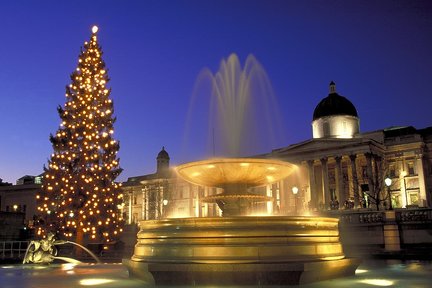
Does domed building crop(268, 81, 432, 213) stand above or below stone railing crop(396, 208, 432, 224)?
above

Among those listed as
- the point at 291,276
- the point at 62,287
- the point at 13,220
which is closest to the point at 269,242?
the point at 291,276

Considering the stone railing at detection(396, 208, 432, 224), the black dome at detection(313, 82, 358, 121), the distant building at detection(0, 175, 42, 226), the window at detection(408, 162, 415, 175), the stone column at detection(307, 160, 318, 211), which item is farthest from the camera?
the distant building at detection(0, 175, 42, 226)

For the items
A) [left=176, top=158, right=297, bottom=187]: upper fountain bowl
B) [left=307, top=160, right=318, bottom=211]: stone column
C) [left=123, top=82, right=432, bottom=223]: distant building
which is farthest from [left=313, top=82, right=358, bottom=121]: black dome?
[left=176, top=158, right=297, bottom=187]: upper fountain bowl

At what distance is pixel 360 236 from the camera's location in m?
26.5

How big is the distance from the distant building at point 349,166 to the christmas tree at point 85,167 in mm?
24969

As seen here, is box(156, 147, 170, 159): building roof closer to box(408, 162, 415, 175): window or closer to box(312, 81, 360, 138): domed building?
box(312, 81, 360, 138): domed building

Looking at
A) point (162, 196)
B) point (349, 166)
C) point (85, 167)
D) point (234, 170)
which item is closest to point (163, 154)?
point (162, 196)

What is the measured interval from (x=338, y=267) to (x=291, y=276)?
194cm

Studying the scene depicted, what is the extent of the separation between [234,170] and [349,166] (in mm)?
50157

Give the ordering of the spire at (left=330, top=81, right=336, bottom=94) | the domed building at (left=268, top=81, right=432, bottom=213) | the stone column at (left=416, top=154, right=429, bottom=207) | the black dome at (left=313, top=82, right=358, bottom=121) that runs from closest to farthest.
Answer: the domed building at (left=268, top=81, right=432, bottom=213), the stone column at (left=416, top=154, right=429, bottom=207), the black dome at (left=313, top=82, right=358, bottom=121), the spire at (left=330, top=81, right=336, bottom=94)

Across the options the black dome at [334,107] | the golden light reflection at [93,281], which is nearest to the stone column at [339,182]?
the black dome at [334,107]

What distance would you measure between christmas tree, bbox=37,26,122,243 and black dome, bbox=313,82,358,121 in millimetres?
46309

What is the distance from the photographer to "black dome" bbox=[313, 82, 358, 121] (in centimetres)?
6791

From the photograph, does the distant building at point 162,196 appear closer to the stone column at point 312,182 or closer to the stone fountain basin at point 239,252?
the stone column at point 312,182
